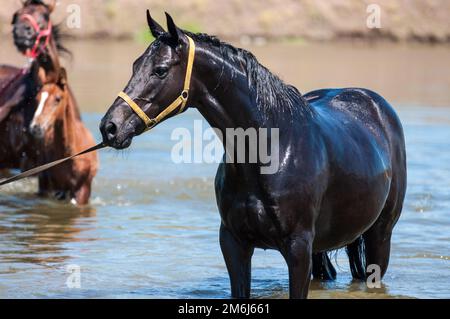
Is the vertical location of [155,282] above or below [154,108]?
below

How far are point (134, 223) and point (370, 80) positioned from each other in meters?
12.0

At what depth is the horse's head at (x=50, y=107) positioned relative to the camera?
34.3 ft

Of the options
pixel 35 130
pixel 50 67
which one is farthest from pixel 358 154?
pixel 50 67

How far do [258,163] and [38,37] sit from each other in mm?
5198

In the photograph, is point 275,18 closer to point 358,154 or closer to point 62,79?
point 62,79

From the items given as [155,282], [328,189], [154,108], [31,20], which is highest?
[31,20]

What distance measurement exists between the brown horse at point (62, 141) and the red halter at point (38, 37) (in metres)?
0.30

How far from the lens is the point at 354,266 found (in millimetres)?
7738

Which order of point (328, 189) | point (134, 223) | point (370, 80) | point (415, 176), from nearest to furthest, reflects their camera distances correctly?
point (328, 189)
point (134, 223)
point (415, 176)
point (370, 80)

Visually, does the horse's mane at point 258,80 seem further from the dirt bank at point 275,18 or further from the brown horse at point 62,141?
the dirt bank at point 275,18

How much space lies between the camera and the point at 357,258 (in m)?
7.68
